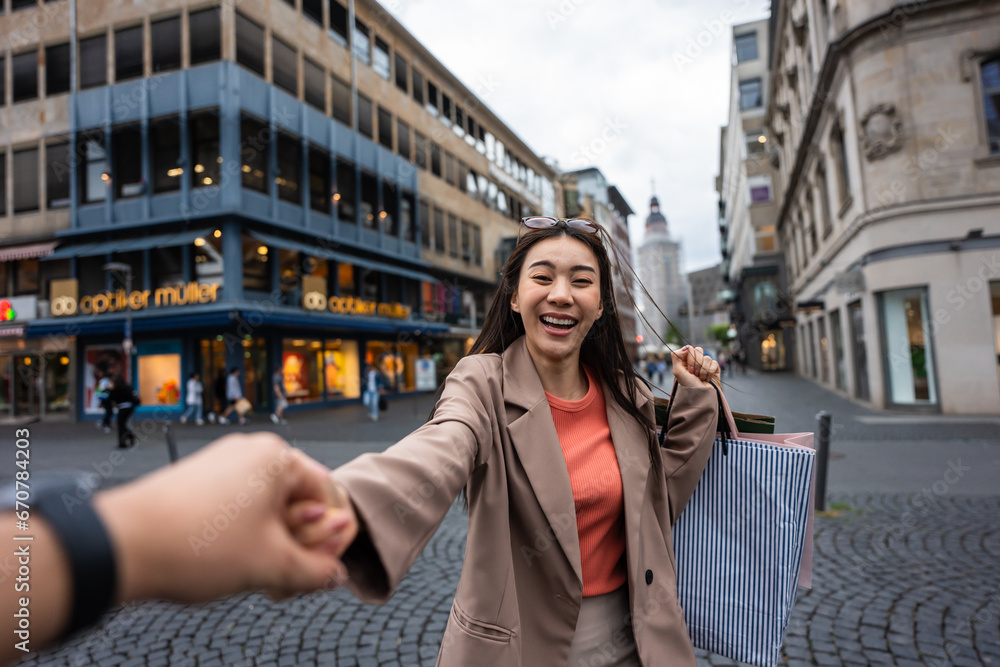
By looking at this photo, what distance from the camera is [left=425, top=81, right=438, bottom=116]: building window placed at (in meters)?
29.1

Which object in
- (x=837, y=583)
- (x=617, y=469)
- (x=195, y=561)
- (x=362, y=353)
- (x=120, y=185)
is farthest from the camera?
(x=362, y=353)

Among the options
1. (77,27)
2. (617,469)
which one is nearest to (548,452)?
(617,469)

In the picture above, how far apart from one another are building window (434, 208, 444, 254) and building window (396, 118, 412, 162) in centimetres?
347

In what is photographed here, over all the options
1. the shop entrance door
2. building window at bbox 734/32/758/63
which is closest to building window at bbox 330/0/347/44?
the shop entrance door

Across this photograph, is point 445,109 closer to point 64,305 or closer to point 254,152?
point 254,152

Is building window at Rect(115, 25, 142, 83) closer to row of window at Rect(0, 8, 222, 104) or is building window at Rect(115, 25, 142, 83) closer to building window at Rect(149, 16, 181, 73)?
row of window at Rect(0, 8, 222, 104)

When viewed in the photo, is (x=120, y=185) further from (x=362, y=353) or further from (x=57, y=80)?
(x=362, y=353)

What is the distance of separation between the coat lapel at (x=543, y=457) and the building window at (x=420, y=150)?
28.0 metres

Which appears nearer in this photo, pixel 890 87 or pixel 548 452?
pixel 548 452

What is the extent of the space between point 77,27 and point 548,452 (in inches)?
1020

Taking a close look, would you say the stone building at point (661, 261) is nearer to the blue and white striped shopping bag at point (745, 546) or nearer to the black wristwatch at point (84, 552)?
the blue and white striped shopping bag at point (745, 546)

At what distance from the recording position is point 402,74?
88.3ft

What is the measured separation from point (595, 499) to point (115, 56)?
24141 mm

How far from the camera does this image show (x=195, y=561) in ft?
1.96
